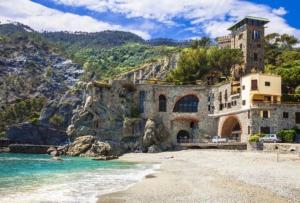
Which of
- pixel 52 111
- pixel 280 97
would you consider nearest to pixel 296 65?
pixel 280 97

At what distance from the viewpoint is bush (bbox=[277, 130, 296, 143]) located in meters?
52.1

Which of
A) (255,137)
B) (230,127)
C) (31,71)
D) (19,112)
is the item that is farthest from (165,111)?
(31,71)

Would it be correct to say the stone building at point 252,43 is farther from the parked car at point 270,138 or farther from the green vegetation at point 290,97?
the parked car at point 270,138

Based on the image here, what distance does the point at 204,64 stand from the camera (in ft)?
239

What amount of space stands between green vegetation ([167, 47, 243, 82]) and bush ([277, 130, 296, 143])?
76.3 feet

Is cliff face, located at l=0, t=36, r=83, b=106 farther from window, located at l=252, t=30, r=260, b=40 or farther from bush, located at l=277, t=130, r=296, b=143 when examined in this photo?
bush, located at l=277, t=130, r=296, b=143

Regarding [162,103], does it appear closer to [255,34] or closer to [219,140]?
[219,140]

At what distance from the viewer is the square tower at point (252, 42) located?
7844cm

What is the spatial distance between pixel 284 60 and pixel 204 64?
19347mm

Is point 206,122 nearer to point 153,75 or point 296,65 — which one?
Result: point 296,65

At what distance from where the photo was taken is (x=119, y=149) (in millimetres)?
61344

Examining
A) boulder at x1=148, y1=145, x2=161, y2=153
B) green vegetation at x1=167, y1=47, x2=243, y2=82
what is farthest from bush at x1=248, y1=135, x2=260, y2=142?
green vegetation at x1=167, y1=47, x2=243, y2=82

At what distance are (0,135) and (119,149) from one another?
44649 millimetres

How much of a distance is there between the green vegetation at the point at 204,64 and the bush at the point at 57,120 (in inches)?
1014
